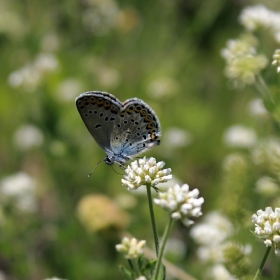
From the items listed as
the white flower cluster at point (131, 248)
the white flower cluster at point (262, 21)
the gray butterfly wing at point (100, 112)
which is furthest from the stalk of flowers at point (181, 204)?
the white flower cluster at point (262, 21)


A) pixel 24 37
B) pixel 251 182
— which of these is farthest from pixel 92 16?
pixel 251 182

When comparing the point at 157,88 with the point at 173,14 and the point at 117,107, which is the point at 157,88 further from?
the point at 117,107

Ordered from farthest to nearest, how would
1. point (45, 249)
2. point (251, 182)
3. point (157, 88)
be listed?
point (157, 88) < point (45, 249) < point (251, 182)

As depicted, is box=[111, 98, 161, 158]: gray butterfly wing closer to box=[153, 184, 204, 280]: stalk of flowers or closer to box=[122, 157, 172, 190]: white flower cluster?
box=[122, 157, 172, 190]: white flower cluster

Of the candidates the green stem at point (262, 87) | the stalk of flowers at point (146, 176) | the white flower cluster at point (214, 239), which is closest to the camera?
the stalk of flowers at point (146, 176)

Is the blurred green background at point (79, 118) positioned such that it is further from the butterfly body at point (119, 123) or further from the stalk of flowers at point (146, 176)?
the stalk of flowers at point (146, 176)
